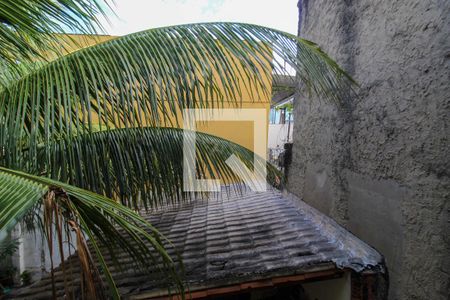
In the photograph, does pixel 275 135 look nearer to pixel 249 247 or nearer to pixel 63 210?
pixel 249 247

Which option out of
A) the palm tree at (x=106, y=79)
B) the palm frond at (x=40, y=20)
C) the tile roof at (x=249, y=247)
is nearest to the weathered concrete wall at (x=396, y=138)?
the tile roof at (x=249, y=247)

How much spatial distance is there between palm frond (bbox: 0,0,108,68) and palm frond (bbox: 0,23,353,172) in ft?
0.74

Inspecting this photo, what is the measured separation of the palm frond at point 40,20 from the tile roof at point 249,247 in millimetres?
1725

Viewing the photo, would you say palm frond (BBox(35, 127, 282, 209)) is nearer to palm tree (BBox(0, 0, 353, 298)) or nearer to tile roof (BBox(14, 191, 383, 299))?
palm tree (BBox(0, 0, 353, 298))

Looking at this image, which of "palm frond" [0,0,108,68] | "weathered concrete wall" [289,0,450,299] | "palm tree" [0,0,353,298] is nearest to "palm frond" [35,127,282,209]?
"palm tree" [0,0,353,298]

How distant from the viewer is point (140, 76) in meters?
1.65

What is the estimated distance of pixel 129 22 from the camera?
215 centimetres

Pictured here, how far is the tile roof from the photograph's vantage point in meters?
2.55

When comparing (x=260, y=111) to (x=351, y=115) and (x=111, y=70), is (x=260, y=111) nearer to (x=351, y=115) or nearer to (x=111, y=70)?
(x=351, y=115)

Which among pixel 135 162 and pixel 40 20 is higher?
pixel 40 20

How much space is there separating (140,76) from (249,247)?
88.7 inches

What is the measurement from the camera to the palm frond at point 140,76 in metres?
1.54

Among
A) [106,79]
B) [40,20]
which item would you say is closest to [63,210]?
[106,79]

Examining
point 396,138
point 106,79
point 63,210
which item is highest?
point 106,79
